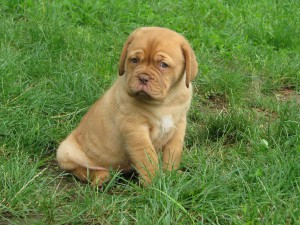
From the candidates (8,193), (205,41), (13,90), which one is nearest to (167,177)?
(8,193)

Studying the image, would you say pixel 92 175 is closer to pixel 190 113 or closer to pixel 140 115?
pixel 140 115

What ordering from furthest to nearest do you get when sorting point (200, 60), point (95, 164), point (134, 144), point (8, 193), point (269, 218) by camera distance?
point (200, 60) < point (95, 164) < point (134, 144) < point (8, 193) < point (269, 218)

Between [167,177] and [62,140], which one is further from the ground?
[167,177]

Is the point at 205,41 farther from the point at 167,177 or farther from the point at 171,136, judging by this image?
the point at 167,177

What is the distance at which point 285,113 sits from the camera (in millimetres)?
5891

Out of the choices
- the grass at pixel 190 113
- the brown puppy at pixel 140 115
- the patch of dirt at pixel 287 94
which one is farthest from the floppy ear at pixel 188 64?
the patch of dirt at pixel 287 94

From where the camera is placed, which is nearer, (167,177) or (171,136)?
(167,177)

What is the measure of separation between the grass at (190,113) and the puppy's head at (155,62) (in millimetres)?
661

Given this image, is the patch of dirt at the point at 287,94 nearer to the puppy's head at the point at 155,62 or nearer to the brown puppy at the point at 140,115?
the brown puppy at the point at 140,115

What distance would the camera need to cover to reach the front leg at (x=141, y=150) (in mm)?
4738

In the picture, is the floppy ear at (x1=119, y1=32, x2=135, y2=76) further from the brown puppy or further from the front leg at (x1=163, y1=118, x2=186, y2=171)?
the front leg at (x1=163, y1=118, x2=186, y2=171)

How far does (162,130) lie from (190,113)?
1572 millimetres

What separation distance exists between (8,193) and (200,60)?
3.74m

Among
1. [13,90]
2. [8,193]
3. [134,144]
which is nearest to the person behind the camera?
[8,193]
